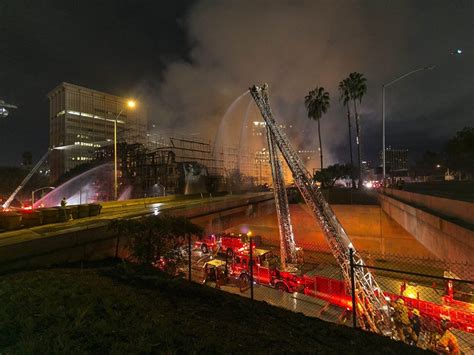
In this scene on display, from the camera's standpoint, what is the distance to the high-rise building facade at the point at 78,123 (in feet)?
308

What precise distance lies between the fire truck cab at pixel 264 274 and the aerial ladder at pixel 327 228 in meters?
2.67

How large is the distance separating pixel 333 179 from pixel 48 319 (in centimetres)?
8043

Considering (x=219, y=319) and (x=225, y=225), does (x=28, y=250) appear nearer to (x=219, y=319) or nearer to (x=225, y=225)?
(x=219, y=319)

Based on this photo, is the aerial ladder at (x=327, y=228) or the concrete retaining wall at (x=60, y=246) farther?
the aerial ladder at (x=327, y=228)

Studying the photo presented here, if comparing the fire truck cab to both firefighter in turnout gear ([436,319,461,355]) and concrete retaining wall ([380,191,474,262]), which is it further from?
firefighter in turnout gear ([436,319,461,355])

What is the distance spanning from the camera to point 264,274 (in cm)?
1916

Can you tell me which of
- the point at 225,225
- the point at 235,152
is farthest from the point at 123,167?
the point at 225,225

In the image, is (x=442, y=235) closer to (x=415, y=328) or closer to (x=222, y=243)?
(x=415, y=328)

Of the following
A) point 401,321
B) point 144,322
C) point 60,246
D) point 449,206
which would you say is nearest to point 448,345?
point 401,321

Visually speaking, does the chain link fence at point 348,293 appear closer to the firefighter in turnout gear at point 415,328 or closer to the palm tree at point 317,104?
the firefighter in turnout gear at point 415,328

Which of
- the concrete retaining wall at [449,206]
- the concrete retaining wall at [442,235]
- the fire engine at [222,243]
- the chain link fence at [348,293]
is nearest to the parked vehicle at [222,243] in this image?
the fire engine at [222,243]

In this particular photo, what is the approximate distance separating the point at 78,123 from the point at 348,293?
110 m

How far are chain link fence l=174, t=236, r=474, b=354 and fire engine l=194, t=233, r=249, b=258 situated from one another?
19 centimetres

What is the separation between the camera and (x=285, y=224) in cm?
2280
